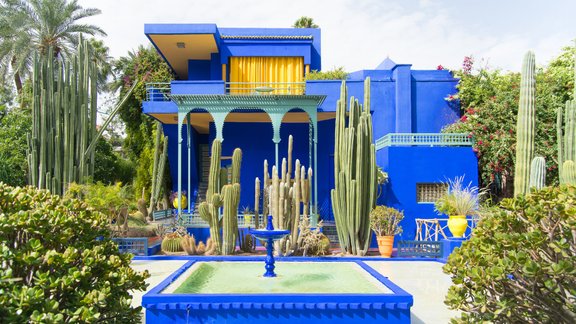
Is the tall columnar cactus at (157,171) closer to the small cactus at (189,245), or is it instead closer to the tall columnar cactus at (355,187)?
the small cactus at (189,245)

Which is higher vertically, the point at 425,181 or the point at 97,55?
the point at 97,55

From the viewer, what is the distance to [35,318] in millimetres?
2889

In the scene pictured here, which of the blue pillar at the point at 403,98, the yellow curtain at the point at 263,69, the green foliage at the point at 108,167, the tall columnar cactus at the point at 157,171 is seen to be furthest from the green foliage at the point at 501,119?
the green foliage at the point at 108,167

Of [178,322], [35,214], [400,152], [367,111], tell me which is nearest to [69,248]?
[35,214]

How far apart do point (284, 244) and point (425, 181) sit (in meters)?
5.38

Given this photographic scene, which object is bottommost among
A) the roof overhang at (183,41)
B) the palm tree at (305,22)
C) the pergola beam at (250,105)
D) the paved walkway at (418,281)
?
the paved walkway at (418,281)

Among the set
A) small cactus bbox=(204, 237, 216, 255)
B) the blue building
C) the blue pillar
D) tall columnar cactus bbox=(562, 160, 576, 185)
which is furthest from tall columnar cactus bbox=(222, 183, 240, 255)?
the blue pillar

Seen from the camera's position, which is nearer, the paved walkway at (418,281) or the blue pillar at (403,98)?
the paved walkway at (418,281)

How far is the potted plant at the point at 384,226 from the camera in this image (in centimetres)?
1153

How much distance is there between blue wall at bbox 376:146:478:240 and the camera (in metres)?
14.3

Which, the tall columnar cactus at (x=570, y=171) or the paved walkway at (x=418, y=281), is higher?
the tall columnar cactus at (x=570, y=171)

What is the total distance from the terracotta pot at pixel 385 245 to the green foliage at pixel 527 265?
764 cm

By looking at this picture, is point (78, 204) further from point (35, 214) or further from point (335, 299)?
point (335, 299)

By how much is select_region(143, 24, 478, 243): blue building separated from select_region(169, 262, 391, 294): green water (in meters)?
4.90
